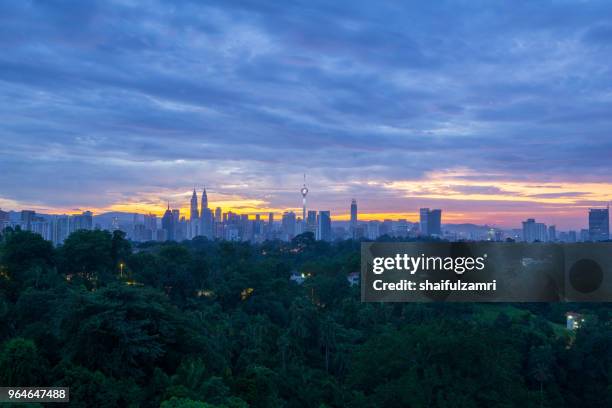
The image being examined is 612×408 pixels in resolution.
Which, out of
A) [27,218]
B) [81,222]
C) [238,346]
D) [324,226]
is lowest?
[238,346]

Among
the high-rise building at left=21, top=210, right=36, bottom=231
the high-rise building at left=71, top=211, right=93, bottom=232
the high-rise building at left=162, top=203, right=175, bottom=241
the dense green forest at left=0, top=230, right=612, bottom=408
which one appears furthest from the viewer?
the high-rise building at left=162, top=203, right=175, bottom=241

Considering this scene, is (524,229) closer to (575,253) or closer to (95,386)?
(575,253)

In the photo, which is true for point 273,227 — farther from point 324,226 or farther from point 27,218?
point 27,218

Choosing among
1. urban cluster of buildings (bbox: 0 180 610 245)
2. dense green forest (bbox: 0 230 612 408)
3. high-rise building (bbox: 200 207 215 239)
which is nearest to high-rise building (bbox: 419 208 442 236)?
urban cluster of buildings (bbox: 0 180 610 245)

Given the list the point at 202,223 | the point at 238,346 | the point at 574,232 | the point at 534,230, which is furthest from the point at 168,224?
the point at 238,346

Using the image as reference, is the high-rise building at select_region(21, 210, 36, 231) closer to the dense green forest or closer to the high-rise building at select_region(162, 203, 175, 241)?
the high-rise building at select_region(162, 203, 175, 241)

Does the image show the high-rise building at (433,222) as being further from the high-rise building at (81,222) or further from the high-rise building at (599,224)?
the high-rise building at (81,222)
